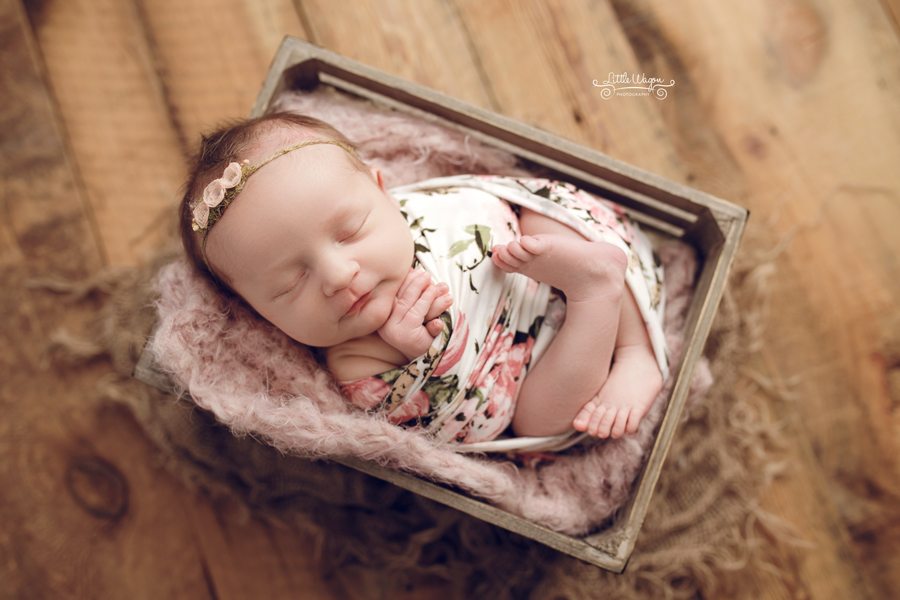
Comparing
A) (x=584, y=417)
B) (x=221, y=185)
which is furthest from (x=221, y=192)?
(x=584, y=417)

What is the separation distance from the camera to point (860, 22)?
1.30 meters

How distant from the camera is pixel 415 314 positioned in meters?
0.90

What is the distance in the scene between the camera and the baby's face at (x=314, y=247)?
2.71 ft

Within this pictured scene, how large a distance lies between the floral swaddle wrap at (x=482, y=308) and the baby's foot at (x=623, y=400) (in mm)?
29

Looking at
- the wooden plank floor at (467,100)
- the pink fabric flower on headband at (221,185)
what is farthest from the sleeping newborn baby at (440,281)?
the wooden plank floor at (467,100)

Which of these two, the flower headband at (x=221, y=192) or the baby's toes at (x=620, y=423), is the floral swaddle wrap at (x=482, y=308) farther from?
the flower headband at (x=221, y=192)

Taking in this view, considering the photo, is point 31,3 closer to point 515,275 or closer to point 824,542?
point 515,275

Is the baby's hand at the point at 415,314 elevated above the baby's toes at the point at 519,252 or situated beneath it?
situated beneath

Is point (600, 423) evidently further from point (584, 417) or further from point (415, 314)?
point (415, 314)

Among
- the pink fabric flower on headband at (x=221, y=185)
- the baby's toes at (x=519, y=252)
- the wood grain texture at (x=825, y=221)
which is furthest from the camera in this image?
the wood grain texture at (x=825, y=221)

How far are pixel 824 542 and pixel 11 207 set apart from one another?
167 centimetres

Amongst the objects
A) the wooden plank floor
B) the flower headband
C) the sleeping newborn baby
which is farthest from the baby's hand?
the wooden plank floor

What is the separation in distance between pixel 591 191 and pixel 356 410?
52cm

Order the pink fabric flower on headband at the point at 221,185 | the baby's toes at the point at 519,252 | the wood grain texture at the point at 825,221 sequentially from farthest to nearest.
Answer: the wood grain texture at the point at 825,221 → the baby's toes at the point at 519,252 → the pink fabric flower on headband at the point at 221,185
